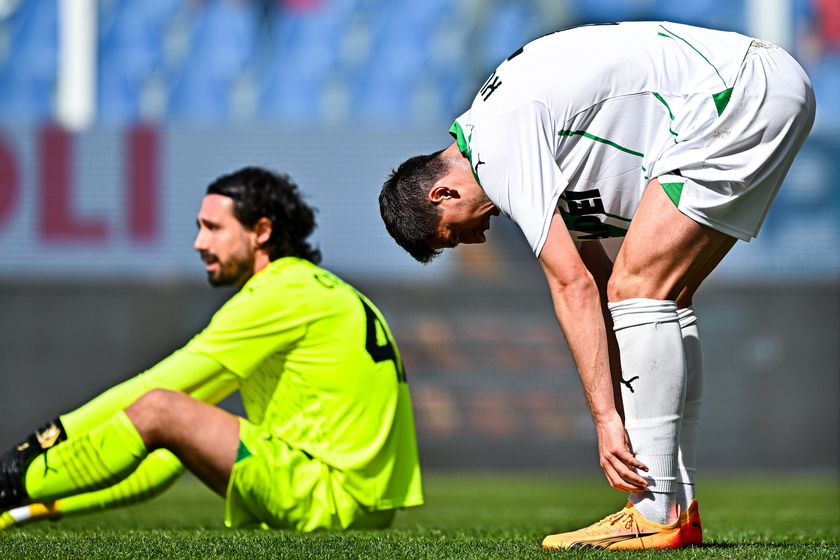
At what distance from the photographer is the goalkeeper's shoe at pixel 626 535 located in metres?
2.54

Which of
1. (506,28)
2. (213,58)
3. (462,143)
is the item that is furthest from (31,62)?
(462,143)

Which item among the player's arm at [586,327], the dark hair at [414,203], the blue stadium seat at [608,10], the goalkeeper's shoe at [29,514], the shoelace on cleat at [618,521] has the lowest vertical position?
the goalkeeper's shoe at [29,514]

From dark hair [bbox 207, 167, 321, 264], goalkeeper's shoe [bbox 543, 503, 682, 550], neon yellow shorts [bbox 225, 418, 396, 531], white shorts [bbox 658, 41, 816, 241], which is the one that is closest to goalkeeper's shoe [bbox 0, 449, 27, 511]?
neon yellow shorts [bbox 225, 418, 396, 531]

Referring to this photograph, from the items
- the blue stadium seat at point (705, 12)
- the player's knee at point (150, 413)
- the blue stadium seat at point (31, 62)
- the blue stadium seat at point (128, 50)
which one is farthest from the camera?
the blue stadium seat at point (705, 12)

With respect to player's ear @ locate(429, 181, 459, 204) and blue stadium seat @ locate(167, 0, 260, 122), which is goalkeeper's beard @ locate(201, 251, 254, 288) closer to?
player's ear @ locate(429, 181, 459, 204)

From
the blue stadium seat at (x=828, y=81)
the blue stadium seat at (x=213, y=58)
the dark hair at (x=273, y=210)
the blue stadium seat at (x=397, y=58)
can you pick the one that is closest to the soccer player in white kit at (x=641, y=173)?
the dark hair at (x=273, y=210)

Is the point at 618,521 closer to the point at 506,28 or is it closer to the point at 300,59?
the point at 506,28

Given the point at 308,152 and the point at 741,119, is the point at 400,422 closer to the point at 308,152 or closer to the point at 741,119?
the point at 741,119

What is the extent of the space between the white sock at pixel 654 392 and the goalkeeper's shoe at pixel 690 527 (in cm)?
12

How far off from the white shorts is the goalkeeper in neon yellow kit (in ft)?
4.25

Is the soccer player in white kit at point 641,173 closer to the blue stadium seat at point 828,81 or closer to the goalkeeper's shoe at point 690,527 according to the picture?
the goalkeeper's shoe at point 690,527

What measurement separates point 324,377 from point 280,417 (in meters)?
0.21

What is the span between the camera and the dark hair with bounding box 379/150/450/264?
2762mm

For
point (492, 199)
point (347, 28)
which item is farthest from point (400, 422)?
point (347, 28)
